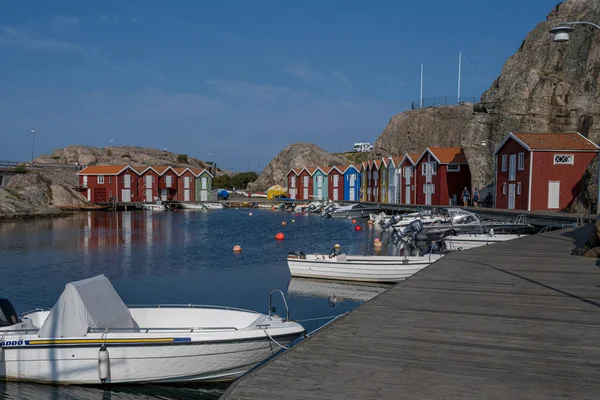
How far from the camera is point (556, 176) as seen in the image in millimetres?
46656

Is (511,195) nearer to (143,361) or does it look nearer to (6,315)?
(143,361)

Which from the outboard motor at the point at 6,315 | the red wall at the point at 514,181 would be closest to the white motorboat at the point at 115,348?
the outboard motor at the point at 6,315

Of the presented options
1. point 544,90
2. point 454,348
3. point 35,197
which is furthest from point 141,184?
point 454,348

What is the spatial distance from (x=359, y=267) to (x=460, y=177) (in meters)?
45.1

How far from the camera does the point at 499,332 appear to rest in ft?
28.8

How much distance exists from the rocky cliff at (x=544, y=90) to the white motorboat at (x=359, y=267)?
37830mm

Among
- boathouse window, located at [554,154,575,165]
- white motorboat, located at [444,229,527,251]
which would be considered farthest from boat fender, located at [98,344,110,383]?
boathouse window, located at [554,154,575,165]

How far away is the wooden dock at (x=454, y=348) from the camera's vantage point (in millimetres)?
6344

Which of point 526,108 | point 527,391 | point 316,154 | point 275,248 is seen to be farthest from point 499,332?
point 316,154

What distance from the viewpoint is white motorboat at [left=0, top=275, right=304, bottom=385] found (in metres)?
12.6

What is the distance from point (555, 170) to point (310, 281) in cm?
2942

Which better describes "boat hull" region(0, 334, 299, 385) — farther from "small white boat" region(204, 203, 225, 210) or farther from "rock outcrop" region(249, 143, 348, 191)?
"rock outcrop" region(249, 143, 348, 191)

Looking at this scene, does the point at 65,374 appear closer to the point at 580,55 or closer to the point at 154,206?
the point at 580,55

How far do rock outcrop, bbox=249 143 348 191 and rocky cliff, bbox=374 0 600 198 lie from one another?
8002 centimetres
